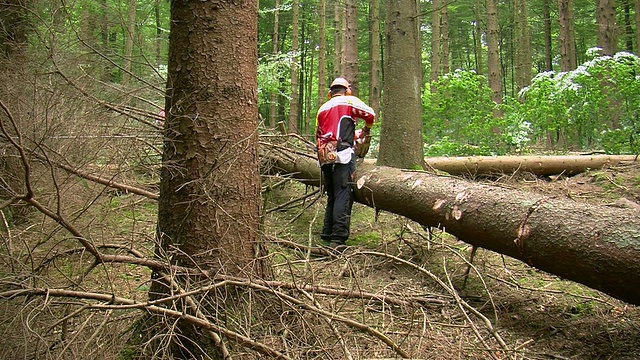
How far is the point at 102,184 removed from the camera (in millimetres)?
3035

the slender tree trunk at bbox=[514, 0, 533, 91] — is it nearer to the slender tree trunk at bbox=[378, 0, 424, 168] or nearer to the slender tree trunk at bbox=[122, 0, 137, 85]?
the slender tree trunk at bbox=[378, 0, 424, 168]

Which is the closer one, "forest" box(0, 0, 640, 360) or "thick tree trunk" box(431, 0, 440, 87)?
"forest" box(0, 0, 640, 360)

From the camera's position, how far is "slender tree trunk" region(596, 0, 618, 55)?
12.3 metres

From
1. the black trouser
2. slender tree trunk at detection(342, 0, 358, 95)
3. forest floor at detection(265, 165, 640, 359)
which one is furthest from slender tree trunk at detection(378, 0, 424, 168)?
slender tree trunk at detection(342, 0, 358, 95)

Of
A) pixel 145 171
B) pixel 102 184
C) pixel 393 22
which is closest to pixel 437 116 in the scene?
pixel 393 22

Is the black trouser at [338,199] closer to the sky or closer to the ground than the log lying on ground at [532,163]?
closer to the ground

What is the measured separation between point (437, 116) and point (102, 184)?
7.92 m

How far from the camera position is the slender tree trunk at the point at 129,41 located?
3838 millimetres

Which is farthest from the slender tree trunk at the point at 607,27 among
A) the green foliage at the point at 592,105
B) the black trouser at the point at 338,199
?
the black trouser at the point at 338,199

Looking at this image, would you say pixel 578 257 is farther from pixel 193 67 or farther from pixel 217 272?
pixel 193 67

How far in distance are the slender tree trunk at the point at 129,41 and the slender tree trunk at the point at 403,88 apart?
11.5 feet

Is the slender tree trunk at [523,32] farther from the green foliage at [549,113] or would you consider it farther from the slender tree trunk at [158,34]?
the slender tree trunk at [158,34]

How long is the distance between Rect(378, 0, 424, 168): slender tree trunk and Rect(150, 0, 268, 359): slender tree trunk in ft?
12.2

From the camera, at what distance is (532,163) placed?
7.78 metres
